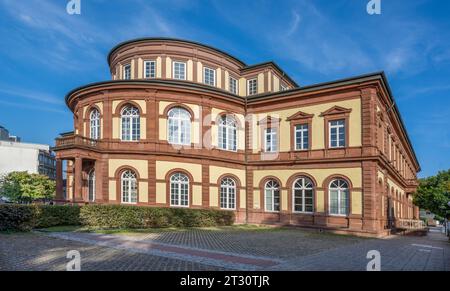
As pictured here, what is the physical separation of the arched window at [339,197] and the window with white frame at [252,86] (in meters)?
12.4

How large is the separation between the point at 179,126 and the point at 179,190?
465cm

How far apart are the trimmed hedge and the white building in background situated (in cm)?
7084

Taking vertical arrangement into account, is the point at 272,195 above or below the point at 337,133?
below

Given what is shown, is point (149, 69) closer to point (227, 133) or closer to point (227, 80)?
point (227, 80)

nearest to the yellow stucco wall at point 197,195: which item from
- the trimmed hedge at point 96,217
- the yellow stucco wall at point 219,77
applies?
the trimmed hedge at point 96,217

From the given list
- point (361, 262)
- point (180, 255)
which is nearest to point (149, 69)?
point (180, 255)

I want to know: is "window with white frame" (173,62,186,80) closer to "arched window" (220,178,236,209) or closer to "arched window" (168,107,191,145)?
"arched window" (168,107,191,145)

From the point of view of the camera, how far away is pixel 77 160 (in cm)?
2245

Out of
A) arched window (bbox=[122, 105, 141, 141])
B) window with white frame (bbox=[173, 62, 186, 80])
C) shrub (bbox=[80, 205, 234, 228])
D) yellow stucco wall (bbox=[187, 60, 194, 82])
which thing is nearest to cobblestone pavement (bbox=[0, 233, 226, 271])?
shrub (bbox=[80, 205, 234, 228])

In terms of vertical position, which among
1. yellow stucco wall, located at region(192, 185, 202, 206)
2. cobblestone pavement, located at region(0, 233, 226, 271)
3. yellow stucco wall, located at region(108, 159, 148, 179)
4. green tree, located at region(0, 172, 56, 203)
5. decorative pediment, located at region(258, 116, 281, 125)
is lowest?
green tree, located at region(0, 172, 56, 203)

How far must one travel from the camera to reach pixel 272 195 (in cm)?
2564

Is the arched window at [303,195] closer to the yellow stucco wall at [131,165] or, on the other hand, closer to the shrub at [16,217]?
the yellow stucco wall at [131,165]

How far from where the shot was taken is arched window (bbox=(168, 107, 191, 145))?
24484 mm
